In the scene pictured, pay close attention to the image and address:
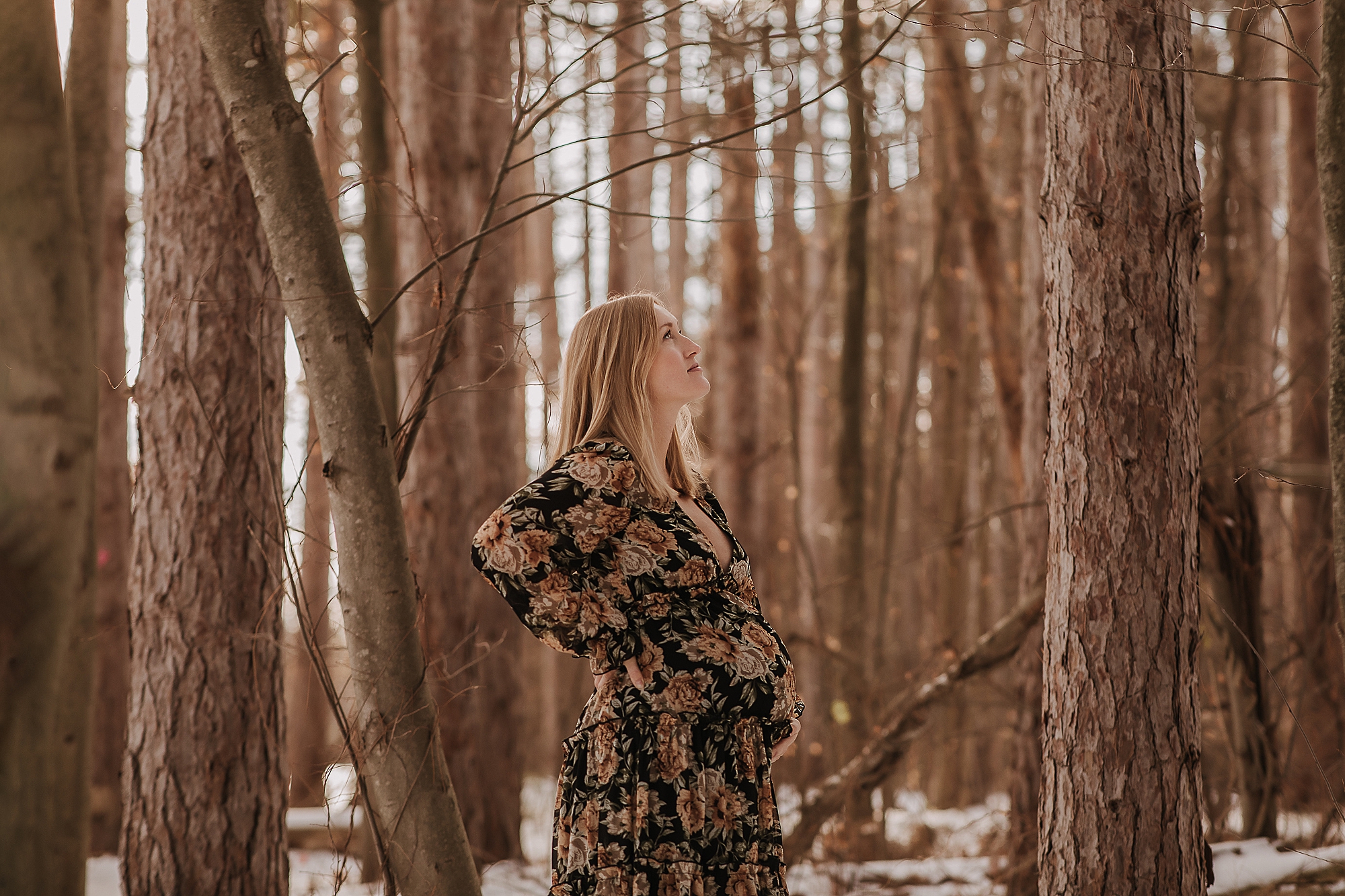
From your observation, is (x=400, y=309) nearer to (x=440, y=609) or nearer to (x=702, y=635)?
(x=440, y=609)

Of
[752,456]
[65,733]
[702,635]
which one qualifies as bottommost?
[65,733]

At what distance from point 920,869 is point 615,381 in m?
4.05

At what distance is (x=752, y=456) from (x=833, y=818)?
2956 mm

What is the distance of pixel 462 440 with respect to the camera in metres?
5.51

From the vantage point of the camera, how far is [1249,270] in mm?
9602

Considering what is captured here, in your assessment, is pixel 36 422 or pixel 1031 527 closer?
pixel 36 422

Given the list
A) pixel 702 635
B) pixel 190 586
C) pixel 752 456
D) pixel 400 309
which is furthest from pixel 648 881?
pixel 752 456

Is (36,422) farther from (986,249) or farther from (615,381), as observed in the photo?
(986,249)

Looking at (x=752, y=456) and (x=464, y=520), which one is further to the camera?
(x=752, y=456)

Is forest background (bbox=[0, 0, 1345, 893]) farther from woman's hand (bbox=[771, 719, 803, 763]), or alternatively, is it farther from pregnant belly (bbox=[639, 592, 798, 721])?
woman's hand (bbox=[771, 719, 803, 763])

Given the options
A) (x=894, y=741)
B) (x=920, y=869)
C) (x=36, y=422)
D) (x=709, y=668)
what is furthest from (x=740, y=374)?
(x=36, y=422)

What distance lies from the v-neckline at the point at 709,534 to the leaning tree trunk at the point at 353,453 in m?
0.69

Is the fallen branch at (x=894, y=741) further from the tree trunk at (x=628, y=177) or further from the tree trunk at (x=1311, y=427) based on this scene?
the tree trunk at (x=628, y=177)

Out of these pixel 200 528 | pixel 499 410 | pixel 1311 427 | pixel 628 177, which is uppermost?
pixel 628 177
